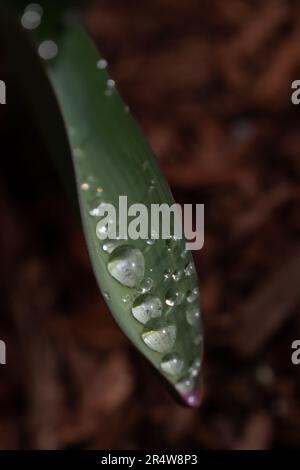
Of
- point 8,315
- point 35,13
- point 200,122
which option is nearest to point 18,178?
point 8,315

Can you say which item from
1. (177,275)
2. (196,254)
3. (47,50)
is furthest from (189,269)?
(196,254)

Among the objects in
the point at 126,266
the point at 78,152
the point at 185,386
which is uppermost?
the point at 78,152

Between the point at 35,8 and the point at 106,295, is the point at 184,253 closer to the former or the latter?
the point at 106,295

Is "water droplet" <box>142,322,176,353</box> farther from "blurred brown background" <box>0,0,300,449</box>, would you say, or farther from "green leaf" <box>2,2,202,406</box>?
"blurred brown background" <box>0,0,300,449</box>

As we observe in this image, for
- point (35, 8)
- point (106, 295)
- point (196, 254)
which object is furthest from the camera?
point (196, 254)

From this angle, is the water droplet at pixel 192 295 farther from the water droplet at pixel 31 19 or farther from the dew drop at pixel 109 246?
the water droplet at pixel 31 19

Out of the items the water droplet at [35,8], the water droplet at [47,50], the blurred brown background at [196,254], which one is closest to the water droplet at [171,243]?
the water droplet at [47,50]
